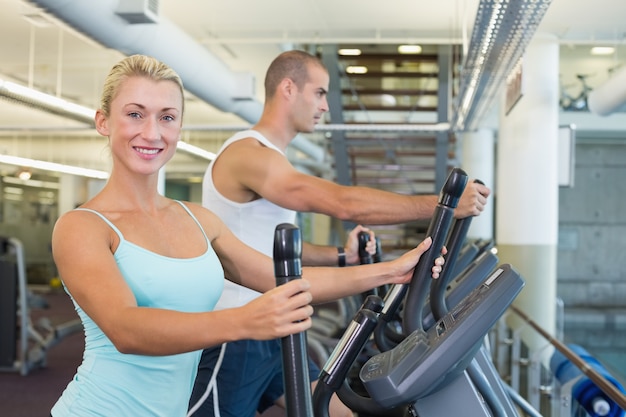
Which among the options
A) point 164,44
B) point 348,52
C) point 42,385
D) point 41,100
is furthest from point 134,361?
point 348,52

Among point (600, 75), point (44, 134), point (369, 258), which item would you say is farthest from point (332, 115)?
point (44, 134)

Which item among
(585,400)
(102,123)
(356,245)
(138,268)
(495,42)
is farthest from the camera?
(495,42)

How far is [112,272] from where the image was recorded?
1122mm

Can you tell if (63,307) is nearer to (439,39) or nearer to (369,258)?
(439,39)

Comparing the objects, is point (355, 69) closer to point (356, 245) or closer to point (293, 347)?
point (356, 245)

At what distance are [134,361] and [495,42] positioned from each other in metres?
3.75

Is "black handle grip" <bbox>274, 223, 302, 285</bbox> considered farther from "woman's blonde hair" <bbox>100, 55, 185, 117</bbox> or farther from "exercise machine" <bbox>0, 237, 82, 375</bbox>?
"exercise machine" <bbox>0, 237, 82, 375</bbox>

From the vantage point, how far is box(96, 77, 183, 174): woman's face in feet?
4.07

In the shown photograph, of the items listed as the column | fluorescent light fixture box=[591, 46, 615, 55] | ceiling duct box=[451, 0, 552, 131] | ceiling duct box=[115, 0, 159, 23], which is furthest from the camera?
fluorescent light fixture box=[591, 46, 615, 55]

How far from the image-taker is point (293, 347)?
2.84ft

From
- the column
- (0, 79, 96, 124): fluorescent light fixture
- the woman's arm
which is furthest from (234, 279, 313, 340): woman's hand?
the column

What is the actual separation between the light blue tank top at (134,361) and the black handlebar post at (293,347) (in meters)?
0.39

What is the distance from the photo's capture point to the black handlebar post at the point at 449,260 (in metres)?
1.49

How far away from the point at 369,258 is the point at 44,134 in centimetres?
1382
